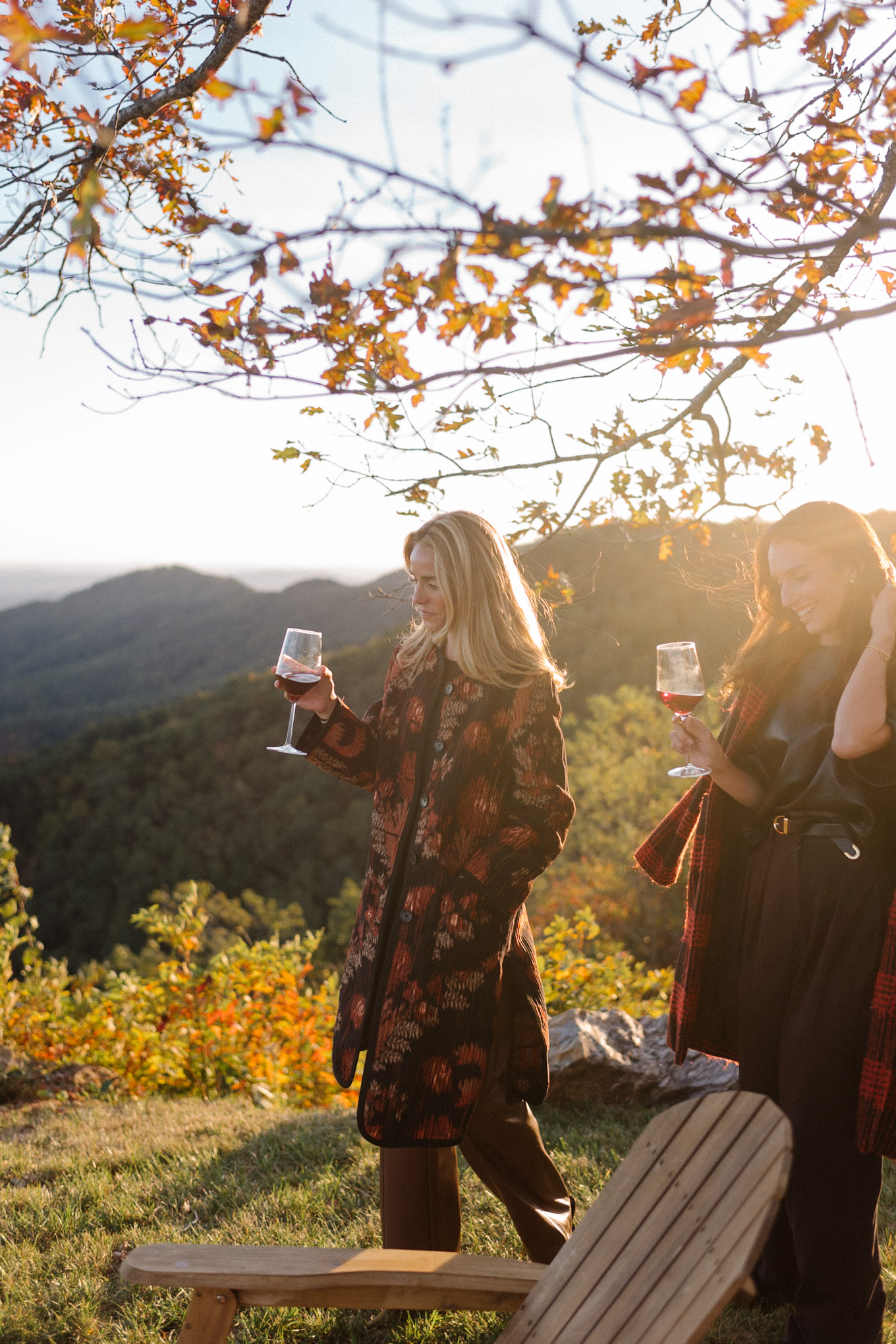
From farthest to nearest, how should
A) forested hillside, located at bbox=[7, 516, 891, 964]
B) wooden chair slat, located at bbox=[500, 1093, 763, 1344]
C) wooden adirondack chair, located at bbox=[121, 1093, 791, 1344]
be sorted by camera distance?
forested hillside, located at bbox=[7, 516, 891, 964], wooden chair slat, located at bbox=[500, 1093, 763, 1344], wooden adirondack chair, located at bbox=[121, 1093, 791, 1344]

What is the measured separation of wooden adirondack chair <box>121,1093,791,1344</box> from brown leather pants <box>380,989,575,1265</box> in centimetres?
53

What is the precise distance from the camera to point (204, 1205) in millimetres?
2807

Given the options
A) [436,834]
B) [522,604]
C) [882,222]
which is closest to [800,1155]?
[436,834]

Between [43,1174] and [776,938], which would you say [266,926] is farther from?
[776,938]

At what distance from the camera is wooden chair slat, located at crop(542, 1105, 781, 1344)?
1177 millimetres

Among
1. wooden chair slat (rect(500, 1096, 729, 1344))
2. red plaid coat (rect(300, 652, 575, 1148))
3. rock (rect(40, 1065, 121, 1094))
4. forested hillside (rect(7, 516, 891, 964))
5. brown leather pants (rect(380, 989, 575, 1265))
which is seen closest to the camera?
wooden chair slat (rect(500, 1096, 729, 1344))

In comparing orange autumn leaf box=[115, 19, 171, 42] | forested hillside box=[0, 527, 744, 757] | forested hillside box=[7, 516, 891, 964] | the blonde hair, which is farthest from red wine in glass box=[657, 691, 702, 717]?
forested hillside box=[0, 527, 744, 757]

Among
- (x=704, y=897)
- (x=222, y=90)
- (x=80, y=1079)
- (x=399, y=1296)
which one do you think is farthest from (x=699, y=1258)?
(x=80, y=1079)

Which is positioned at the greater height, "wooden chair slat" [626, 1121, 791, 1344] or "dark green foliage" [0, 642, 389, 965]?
"wooden chair slat" [626, 1121, 791, 1344]

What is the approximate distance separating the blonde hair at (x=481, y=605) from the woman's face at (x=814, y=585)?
1.86 feet

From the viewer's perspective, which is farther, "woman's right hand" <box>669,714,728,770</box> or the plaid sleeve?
the plaid sleeve

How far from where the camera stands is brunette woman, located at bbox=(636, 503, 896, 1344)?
1783 millimetres

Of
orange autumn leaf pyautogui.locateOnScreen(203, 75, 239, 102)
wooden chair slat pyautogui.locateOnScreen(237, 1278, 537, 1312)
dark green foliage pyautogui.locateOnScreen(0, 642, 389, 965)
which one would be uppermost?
orange autumn leaf pyautogui.locateOnScreen(203, 75, 239, 102)

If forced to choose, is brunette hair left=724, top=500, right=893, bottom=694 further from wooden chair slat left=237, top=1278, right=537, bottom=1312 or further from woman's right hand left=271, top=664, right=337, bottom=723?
wooden chair slat left=237, top=1278, right=537, bottom=1312
